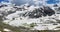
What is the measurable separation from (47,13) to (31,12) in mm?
22608

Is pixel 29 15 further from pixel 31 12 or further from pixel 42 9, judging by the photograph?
pixel 42 9

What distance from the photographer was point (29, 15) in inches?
6427

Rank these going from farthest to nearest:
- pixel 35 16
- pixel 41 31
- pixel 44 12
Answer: pixel 44 12
pixel 35 16
pixel 41 31

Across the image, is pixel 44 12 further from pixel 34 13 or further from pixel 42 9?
pixel 34 13

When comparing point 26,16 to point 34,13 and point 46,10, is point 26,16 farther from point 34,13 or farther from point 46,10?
point 46,10

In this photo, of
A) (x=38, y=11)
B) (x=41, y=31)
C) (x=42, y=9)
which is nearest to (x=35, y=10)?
(x=38, y=11)

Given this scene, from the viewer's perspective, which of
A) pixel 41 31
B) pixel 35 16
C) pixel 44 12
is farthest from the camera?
pixel 44 12

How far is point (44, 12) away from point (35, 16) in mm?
23071

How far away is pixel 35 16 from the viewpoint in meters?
160

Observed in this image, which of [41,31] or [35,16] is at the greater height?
[35,16]

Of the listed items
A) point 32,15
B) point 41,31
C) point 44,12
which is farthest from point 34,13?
point 41,31

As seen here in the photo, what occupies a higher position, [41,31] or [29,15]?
[29,15]

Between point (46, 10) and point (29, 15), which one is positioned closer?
point (29, 15)

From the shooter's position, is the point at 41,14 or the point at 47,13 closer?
the point at 41,14
